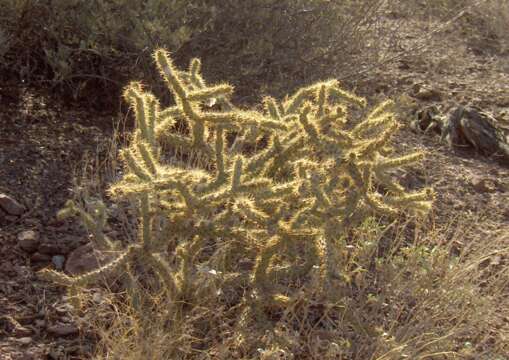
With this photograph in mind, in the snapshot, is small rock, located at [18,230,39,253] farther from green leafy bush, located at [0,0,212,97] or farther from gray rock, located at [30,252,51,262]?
green leafy bush, located at [0,0,212,97]

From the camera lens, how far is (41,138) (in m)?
3.38

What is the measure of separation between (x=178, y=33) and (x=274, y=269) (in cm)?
156

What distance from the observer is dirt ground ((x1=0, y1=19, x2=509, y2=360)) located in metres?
2.36

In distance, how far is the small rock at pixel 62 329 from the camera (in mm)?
2334

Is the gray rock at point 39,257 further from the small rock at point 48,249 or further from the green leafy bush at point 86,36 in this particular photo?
the green leafy bush at point 86,36

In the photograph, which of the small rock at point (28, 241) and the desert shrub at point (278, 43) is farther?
the desert shrub at point (278, 43)

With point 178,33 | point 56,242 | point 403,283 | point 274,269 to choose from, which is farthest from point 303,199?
point 178,33

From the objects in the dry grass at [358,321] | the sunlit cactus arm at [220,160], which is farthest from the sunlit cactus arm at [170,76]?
the dry grass at [358,321]

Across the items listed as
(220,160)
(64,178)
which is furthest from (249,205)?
(64,178)

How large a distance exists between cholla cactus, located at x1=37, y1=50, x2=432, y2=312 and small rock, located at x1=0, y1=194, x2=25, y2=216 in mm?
489

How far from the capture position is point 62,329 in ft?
7.68

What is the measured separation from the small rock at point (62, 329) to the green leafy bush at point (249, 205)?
13 cm

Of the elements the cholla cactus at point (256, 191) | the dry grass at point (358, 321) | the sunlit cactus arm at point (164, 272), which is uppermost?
the cholla cactus at point (256, 191)

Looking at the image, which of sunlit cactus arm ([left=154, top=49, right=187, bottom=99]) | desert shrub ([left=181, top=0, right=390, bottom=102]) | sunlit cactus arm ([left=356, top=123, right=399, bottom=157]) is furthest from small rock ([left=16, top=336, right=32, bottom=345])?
desert shrub ([left=181, top=0, right=390, bottom=102])
